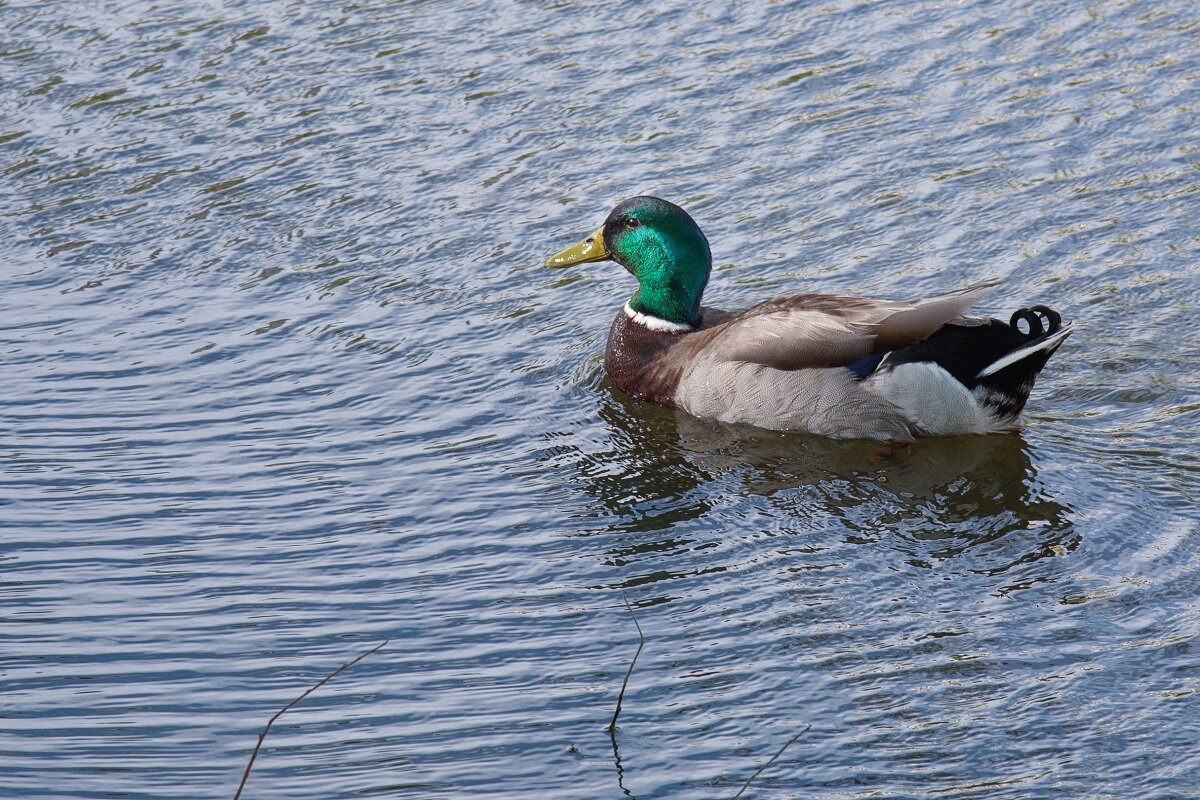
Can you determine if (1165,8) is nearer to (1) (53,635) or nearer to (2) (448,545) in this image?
(2) (448,545)

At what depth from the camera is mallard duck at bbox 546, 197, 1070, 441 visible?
732 cm

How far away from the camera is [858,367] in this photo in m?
7.57

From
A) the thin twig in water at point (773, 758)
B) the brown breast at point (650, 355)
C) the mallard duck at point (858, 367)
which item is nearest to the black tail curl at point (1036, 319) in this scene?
the mallard duck at point (858, 367)

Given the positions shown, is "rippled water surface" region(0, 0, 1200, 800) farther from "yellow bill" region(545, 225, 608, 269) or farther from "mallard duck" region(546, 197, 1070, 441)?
"yellow bill" region(545, 225, 608, 269)

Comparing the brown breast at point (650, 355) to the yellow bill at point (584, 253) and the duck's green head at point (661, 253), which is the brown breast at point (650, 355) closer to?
the duck's green head at point (661, 253)

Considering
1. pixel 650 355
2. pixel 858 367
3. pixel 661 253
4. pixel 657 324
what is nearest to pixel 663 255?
pixel 661 253

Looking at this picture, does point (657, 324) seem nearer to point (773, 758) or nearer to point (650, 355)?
point (650, 355)

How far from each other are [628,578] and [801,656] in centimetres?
94


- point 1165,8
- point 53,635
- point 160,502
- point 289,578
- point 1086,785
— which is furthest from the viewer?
point 1165,8

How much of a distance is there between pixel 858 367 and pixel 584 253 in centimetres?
179

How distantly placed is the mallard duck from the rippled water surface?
14 cm

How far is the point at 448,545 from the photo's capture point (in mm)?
6516

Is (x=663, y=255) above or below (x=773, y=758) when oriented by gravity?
above

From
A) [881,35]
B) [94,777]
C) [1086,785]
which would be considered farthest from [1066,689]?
[881,35]
